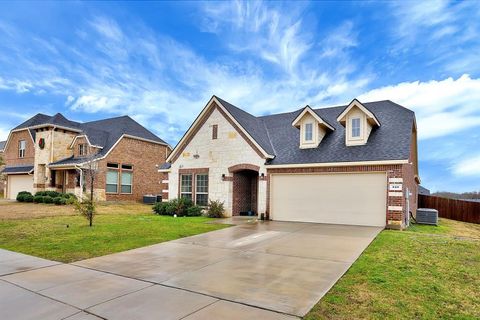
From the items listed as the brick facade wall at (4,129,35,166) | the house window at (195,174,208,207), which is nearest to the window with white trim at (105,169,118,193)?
the brick facade wall at (4,129,35,166)

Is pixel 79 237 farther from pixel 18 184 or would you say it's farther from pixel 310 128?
pixel 18 184

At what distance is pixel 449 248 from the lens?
9.62m

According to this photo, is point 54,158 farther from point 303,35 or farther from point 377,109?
point 377,109

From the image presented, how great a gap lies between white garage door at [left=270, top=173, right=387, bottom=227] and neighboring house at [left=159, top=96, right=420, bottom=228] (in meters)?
0.04

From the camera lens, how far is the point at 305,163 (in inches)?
647

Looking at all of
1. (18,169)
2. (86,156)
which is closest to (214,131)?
(86,156)

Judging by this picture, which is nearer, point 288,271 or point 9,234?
point 288,271

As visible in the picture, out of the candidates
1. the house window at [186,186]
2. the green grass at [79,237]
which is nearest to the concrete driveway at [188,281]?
the green grass at [79,237]

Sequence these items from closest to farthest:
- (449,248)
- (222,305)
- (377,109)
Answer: (222,305) → (449,248) → (377,109)

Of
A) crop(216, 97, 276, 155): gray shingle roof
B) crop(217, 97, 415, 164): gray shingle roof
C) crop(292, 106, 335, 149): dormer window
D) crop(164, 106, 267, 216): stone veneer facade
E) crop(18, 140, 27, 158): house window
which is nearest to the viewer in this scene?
crop(217, 97, 415, 164): gray shingle roof

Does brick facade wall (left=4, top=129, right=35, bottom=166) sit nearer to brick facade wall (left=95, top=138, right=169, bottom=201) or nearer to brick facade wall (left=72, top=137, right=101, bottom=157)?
brick facade wall (left=72, top=137, right=101, bottom=157)

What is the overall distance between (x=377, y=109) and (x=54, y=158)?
28050 mm

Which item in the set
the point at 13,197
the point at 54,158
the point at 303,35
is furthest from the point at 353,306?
the point at 13,197

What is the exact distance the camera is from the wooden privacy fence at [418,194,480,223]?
22581 millimetres
